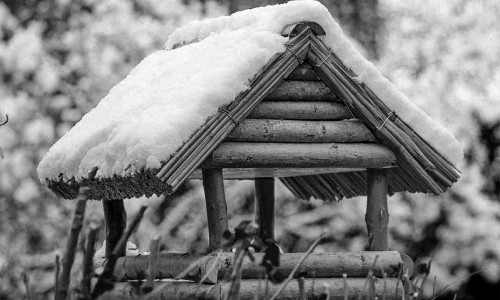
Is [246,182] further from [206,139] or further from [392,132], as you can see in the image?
[206,139]

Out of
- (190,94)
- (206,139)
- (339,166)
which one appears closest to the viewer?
(206,139)

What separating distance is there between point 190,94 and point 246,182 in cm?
487

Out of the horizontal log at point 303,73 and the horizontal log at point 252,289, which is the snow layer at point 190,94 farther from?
the horizontal log at point 252,289

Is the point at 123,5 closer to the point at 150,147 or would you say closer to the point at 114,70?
the point at 114,70

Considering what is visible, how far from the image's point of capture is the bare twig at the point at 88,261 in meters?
1.49

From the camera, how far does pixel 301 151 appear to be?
3408 millimetres

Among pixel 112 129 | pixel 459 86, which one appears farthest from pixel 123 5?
pixel 112 129

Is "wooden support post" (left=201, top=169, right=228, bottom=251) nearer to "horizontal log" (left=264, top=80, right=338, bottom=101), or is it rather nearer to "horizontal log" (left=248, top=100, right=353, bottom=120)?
"horizontal log" (left=248, top=100, right=353, bottom=120)

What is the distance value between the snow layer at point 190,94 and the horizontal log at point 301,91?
146 millimetres

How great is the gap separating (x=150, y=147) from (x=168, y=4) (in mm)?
5767

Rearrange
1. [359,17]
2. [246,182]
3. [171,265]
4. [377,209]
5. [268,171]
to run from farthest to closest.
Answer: [359,17] < [246,182] < [268,171] < [377,209] < [171,265]

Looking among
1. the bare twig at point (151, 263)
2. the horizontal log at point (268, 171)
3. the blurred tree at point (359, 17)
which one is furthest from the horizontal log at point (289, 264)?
the blurred tree at point (359, 17)

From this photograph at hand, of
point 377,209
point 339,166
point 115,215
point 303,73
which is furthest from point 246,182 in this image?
point 303,73

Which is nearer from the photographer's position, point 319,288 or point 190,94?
point 190,94
